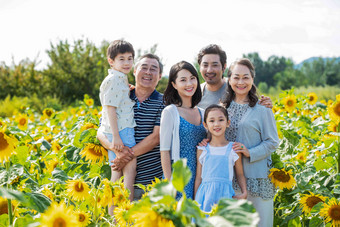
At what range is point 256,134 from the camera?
116 inches

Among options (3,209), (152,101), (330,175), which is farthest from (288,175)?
(3,209)

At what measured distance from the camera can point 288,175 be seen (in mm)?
3004

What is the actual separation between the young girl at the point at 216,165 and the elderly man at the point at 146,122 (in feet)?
1.57

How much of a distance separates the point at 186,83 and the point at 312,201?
4.38ft

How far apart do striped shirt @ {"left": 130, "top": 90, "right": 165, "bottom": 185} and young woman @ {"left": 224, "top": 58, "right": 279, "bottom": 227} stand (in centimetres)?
62

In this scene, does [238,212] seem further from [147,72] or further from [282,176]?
[147,72]

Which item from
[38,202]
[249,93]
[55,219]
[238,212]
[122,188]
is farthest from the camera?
[249,93]

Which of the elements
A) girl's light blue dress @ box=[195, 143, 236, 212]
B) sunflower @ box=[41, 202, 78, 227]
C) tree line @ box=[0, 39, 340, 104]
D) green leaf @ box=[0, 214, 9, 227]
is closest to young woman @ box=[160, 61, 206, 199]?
girl's light blue dress @ box=[195, 143, 236, 212]

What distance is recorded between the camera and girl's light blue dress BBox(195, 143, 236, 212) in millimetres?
2688

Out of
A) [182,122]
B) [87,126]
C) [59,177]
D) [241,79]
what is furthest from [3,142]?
[241,79]

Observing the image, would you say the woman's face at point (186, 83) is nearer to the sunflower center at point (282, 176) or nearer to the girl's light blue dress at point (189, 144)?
the girl's light blue dress at point (189, 144)

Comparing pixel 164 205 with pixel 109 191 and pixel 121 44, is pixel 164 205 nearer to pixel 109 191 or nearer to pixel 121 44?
pixel 109 191

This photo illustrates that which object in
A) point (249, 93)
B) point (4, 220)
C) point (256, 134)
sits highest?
point (249, 93)

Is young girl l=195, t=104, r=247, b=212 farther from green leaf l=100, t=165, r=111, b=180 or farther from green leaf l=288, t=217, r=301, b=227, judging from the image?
green leaf l=100, t=165, r=111, b=180
